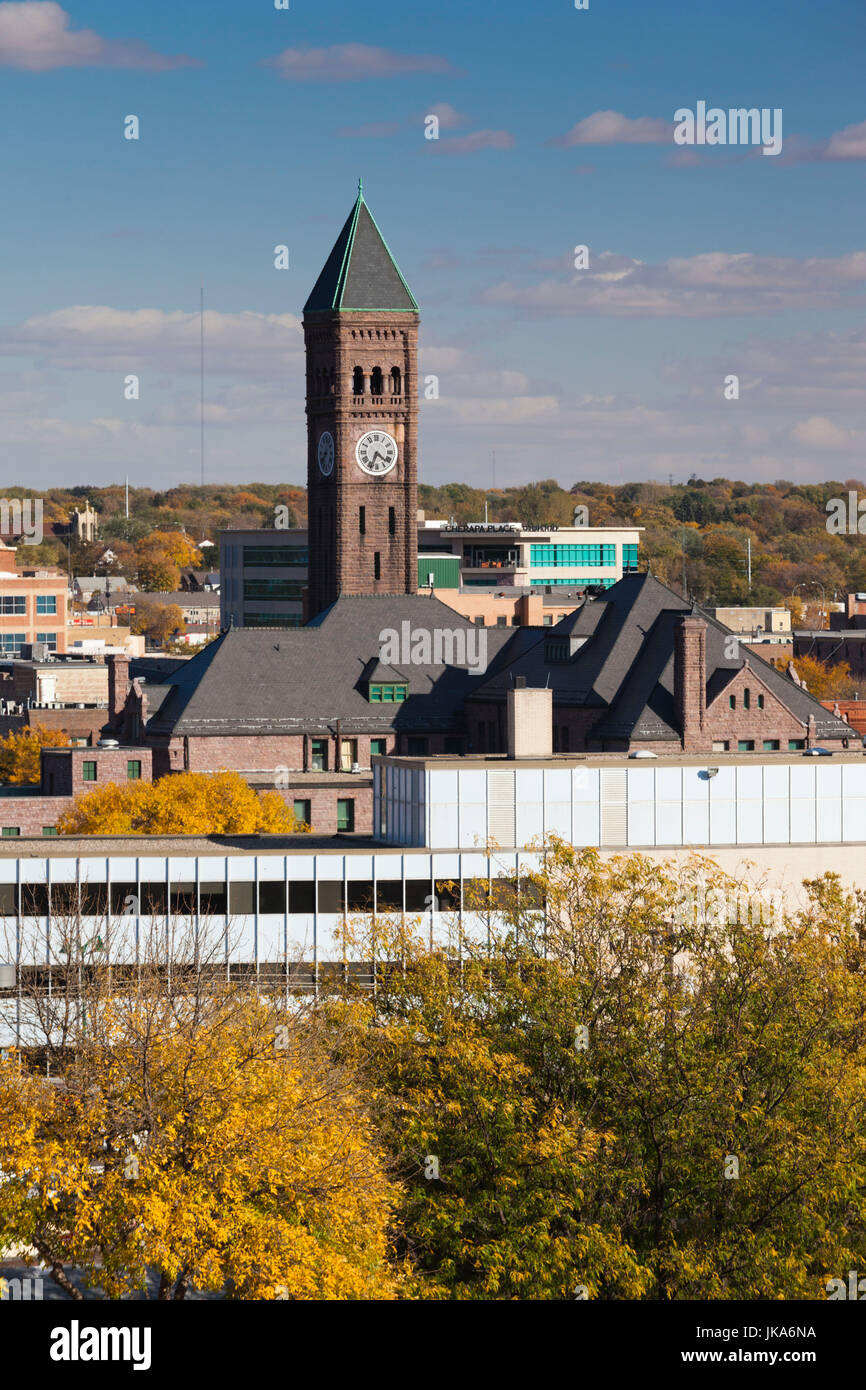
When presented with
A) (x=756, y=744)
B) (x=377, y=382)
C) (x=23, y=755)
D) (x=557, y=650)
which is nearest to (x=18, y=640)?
(x=377, y=382)

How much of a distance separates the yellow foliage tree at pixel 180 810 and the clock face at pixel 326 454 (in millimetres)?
37600

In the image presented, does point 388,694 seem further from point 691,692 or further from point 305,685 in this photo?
point 691,692

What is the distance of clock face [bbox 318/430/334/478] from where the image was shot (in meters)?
121

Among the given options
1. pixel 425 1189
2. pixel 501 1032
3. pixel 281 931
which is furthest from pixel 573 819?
pixel 425 1189

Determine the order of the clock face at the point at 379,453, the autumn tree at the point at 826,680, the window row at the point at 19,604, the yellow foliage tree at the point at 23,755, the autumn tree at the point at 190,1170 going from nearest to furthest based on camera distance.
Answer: the autumn tree at the point at 190,1170, the yellow foliage tree at the point at 23,755, the clock face at the point at 379,453, the autumn tree at the point at 826,680, the window row at the point at 19,604

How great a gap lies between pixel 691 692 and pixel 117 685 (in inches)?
1243

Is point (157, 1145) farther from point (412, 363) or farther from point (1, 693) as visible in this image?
point (1, 693)

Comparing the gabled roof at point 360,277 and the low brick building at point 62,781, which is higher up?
the gabled roof at point 360,277

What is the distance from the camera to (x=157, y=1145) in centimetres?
2906

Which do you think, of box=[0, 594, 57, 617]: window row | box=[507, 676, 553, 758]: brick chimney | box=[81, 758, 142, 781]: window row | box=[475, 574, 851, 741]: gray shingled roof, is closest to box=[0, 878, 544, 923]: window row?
box=[507, 676, 553, 758]: brick chimney

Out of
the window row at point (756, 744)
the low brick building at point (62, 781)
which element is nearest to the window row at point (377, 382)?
the low brick building at point (62, 781)

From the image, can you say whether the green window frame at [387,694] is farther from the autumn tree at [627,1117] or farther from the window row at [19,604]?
the window row at [19,604]

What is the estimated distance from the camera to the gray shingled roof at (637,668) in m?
90.4

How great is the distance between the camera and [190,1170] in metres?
29.1
